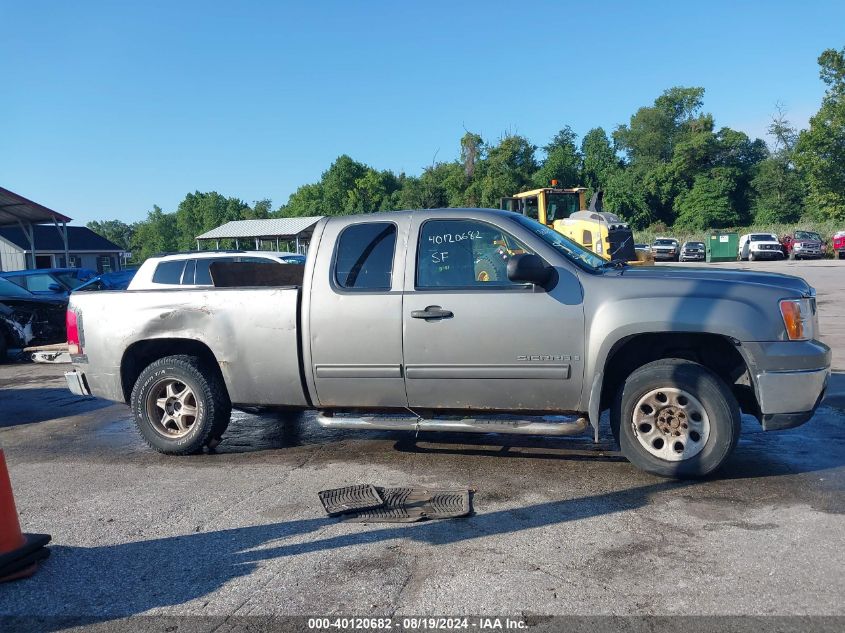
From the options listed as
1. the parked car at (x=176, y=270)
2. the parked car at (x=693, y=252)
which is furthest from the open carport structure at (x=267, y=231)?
the parked car at (x=693, y=252)

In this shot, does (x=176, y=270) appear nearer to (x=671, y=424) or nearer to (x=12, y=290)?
(x=12, y=290)

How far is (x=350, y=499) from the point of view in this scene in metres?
4.82

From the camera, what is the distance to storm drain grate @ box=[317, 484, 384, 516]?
4629 mm

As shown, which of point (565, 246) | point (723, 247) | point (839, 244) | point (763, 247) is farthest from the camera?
point (723, 247)

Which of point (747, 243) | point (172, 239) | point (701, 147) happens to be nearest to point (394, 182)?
point (701, 147)

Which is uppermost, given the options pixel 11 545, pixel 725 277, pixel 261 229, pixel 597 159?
pixel 597 159

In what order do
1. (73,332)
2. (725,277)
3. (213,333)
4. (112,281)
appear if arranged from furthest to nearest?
(112,281), (73,332), (213,333), (725,277)

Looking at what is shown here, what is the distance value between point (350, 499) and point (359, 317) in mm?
1367

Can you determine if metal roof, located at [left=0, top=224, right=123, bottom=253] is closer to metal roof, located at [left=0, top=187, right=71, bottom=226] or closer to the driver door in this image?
metal roof, located at [left=0, top=187, right=71, bottom=226]

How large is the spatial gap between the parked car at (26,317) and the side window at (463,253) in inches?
413

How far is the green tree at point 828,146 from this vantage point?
4800 cm

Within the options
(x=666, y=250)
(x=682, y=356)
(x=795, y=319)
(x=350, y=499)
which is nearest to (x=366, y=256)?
(x=350, y=499)

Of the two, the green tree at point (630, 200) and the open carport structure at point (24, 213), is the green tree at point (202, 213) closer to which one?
the green tree at point (630, 200)

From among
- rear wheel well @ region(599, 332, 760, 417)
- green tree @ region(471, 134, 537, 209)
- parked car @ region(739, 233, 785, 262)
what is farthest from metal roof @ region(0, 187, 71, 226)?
parked car @ region(739, 233, 785, 262)
